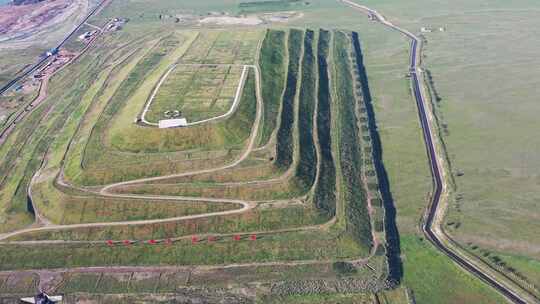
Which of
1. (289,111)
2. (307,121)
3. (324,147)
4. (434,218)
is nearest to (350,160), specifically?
(324,147)

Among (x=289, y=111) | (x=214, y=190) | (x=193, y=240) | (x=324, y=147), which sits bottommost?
(x=193, y=240)

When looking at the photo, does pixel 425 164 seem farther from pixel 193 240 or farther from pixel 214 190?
pixel 193 240

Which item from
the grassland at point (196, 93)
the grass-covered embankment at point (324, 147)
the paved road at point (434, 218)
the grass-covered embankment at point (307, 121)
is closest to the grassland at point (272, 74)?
the grass-covered embankment at point (307, 121)

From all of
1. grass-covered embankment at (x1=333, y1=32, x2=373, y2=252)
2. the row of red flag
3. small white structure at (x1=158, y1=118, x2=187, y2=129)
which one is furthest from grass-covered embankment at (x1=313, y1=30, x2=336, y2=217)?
small white structure at (x1=158, y1=118, x2=187, y2=129)

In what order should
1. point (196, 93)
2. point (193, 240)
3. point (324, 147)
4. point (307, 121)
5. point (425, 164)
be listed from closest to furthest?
point (193, 240)
point (425, 164)
point (324, 147)
point (307, 121)
point (196, 93)

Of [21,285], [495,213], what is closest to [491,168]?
[495,213]

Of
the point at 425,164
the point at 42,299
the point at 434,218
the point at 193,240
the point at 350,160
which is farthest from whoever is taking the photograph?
the point at 350,160

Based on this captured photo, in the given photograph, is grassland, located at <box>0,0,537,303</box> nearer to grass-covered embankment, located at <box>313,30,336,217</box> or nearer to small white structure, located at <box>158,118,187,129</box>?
grass-covered embankment, located at <box>313,30,336,217</box>

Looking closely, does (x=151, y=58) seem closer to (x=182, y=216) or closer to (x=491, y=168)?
(x=182, y=216)

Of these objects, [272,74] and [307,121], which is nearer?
[307,121]
